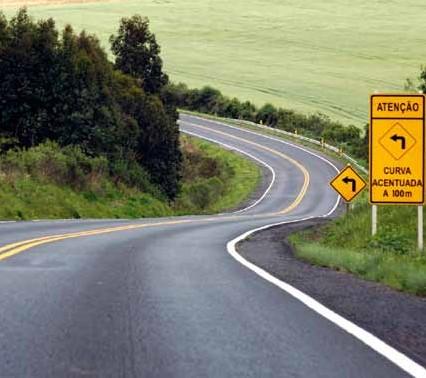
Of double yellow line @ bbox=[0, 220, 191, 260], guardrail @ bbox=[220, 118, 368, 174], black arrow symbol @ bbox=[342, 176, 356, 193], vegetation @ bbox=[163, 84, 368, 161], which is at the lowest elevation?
guardrail @ bbox=[220, 118, 368, 174]

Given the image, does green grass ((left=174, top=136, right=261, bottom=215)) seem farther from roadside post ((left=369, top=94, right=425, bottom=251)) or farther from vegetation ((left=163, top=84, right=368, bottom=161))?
roadside post ((left=369, top=94, right=425, bottom=251))

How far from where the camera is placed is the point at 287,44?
103188 millimetres

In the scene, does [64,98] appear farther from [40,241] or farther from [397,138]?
[397,138]

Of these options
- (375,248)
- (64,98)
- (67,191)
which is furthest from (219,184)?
(375,248)

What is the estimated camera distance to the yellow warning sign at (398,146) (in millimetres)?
18312

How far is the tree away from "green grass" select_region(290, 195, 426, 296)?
29.2 m

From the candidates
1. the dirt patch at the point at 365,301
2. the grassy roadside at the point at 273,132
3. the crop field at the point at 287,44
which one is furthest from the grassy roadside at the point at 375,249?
the crop field at the point at 287,44

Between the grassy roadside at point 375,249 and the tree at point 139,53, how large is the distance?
29133mm

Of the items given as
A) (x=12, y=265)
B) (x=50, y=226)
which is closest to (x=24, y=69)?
(x=50, y=226)

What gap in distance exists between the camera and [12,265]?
14.5 meters

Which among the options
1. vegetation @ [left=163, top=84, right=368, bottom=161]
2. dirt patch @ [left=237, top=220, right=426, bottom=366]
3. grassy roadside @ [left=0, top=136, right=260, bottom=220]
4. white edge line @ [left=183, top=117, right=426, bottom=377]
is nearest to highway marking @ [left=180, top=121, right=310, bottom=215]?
grassy roadside @ [left=0, top=136, right=260, bottom=220]

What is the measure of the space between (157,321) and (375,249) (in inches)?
409

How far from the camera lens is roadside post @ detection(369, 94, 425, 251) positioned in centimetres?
1831

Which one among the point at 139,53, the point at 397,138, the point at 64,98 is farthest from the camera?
the point at 139,53
